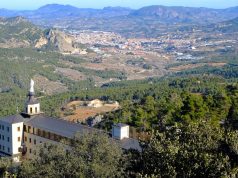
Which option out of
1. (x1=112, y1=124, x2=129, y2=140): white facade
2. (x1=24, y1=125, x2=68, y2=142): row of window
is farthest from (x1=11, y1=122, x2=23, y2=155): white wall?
(x1=112, y1=124, x2=129, y2=140): white facade

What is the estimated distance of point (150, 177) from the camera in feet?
77.3

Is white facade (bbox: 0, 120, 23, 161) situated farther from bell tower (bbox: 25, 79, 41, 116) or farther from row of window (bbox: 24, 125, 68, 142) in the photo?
bell tower (bbox: 25, 79, 41, 116)

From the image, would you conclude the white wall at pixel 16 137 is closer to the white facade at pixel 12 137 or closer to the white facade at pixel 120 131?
the white facade at pixel 12 137

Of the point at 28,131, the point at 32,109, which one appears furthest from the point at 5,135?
the point at 32,109

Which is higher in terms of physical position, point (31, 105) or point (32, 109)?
point (31, 105)

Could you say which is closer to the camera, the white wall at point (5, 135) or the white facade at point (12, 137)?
the white facade at point (12, 137)

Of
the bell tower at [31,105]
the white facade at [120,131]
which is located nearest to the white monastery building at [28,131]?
the bell tower at [31,105]

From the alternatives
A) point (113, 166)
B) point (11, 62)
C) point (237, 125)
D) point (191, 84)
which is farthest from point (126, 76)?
point (113, 166)

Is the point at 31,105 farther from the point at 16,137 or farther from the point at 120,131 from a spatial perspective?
the point at 120,131

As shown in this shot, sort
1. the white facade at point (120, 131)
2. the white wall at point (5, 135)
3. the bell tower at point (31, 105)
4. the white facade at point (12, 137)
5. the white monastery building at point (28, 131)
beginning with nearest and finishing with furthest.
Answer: the white facade at point (120, 131), the white monastery building at point (28, 131), the white facade at point (12, 137), the white wall at point (5, 135), the bell tower at point (31, 105)

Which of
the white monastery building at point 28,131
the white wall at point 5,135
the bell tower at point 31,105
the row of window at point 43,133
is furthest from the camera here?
the bell tower at point 31,105

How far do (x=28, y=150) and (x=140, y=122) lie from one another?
44.0 ft

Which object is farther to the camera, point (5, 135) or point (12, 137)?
point (5, 135)

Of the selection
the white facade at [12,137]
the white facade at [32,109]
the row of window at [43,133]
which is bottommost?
the white facade at [12,137]
